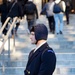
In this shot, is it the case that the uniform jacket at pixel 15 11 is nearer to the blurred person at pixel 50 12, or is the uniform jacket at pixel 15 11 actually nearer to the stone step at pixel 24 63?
the blurred person at pixel 50 12

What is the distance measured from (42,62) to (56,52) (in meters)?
6.06

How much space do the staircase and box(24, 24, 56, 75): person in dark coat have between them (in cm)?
342

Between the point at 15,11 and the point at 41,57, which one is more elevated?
the point at 41,57

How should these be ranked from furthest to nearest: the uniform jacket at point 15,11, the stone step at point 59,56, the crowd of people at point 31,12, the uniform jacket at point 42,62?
the crowd of people at point 31,12, the uniform jacket at point 15,11, the stone step at point 59,56, the uniform jacket at point 42,62

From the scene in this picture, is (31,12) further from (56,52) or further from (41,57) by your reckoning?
(41,57)

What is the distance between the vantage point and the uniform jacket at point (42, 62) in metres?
4.43

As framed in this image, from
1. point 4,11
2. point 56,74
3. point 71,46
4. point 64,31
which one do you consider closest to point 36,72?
point 56,74

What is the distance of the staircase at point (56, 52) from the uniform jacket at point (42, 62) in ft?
11.2

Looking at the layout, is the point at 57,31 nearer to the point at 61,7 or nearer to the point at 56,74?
the point at 61,7

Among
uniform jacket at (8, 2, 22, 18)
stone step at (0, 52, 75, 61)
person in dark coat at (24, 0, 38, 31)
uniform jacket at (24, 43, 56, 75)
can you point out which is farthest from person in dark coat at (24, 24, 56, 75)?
person in dark coat at (24, 0, 38, 31)

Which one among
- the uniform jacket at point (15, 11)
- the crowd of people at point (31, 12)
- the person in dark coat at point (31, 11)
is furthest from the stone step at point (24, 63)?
the person in dark coat at point (31, 11)

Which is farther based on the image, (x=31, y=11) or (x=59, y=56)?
(x=31, y=11)

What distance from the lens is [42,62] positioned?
4.46 m

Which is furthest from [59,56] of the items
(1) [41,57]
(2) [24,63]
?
(1) [41,57]
